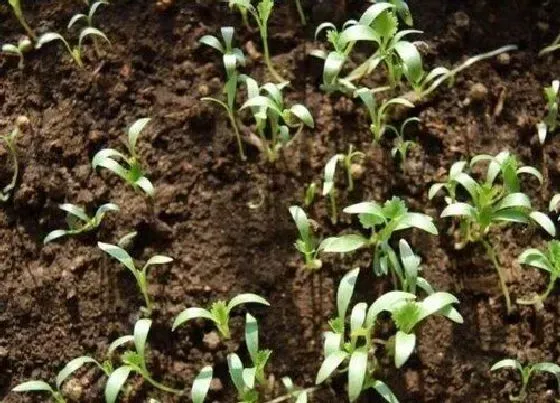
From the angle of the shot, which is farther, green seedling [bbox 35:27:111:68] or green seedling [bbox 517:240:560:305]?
green seedling [bbox 35:27:111:68]

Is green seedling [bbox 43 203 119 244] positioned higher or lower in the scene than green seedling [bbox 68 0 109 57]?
lower

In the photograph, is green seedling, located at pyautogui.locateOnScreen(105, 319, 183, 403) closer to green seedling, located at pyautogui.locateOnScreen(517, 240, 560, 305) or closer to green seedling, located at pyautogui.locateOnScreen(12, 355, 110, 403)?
green seedling, located at pyautogui.locateOnScreen(12, 355, 110, 403)

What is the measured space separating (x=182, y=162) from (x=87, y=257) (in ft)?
1.13

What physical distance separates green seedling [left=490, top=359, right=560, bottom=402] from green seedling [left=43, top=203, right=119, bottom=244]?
3.29 ft

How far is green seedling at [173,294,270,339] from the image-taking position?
1.81 metres

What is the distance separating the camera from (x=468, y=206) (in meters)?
1.86

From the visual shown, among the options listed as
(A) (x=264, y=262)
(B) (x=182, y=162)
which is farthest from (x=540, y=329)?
(B) (x=182, y=162)

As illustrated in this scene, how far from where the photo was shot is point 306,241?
191cm

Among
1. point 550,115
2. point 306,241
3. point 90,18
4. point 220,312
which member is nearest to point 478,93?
point 550,115

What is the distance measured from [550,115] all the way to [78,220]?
1296mm

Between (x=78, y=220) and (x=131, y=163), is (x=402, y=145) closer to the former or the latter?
(x=131, y=163)

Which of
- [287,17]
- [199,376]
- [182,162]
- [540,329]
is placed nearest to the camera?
[199,376]

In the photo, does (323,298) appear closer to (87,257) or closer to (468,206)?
(468,206)

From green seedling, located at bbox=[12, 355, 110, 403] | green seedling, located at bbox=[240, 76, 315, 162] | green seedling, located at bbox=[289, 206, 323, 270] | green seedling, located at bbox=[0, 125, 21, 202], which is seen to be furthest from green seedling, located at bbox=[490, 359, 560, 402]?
green seedling, located at bbox=[0, 125, 21, 202]
